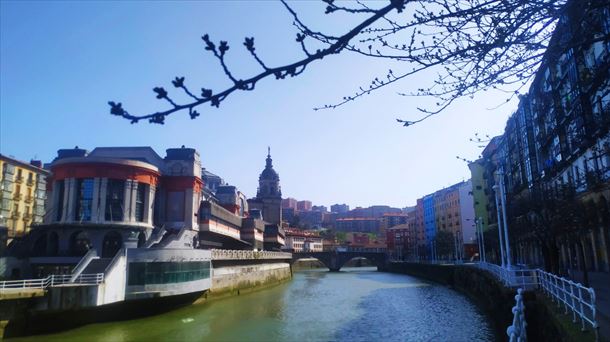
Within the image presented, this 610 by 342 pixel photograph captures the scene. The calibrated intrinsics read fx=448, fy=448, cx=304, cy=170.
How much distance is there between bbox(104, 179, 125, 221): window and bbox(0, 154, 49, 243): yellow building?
63.5ft

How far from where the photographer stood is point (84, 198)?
41.2 m

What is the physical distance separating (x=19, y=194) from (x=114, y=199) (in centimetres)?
2769

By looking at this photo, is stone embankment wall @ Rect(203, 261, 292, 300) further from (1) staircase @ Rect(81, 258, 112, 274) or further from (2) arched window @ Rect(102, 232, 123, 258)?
(1) staircase @ Rect(81, 258, 112, 274)

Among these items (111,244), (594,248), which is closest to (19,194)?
(111,244)

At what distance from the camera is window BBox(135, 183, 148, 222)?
4356 cm

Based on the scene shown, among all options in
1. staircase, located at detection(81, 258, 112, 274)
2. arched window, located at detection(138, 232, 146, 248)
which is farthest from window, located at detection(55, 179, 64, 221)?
staircase, located at detection(81, 258, 112, 274)

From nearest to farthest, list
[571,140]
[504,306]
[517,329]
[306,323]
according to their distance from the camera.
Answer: [517,329] < [571,140] < [504,306] < [306,323]

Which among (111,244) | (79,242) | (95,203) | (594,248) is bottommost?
(594,248)

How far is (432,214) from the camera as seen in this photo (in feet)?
383

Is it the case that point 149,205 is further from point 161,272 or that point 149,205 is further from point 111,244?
point 161,272

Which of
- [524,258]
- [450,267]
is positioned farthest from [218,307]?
[524,258]

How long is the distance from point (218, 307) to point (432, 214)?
9133 centimetres

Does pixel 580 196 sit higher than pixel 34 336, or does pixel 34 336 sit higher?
pixel 580 196

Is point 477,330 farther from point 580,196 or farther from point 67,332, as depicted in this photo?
point 67,332
